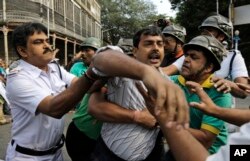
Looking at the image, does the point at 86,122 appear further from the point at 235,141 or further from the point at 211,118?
the point at 235,141

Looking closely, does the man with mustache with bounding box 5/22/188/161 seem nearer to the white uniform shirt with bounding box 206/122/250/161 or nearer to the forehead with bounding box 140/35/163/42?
the forehead with bounding box 140/35/163/42

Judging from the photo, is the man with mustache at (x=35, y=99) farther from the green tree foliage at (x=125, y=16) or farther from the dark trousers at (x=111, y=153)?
the green tree foliage at (x=125, y=16)

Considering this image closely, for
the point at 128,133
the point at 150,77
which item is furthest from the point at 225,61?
the point at 150,77

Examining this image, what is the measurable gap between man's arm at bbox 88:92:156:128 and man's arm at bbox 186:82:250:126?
0.36m

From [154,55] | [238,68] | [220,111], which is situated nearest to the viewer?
[220,111]

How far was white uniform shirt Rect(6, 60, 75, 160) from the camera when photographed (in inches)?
99.0

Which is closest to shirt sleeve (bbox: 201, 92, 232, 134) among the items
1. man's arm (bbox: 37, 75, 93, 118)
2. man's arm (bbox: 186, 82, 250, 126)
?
man's arm (bbox: 186, 82, 250, 126)

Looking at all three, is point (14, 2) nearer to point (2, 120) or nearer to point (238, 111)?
point (2, 120)

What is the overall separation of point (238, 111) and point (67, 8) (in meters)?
39.2

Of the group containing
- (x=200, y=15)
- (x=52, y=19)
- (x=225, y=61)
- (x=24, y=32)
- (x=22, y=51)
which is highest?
(x=200, y=15)

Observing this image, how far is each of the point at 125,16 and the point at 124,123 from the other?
73554 mm

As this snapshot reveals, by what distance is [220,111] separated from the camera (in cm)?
217

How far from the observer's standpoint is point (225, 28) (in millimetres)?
4059

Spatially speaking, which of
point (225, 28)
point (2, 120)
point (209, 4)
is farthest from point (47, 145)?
point (209, 4)
